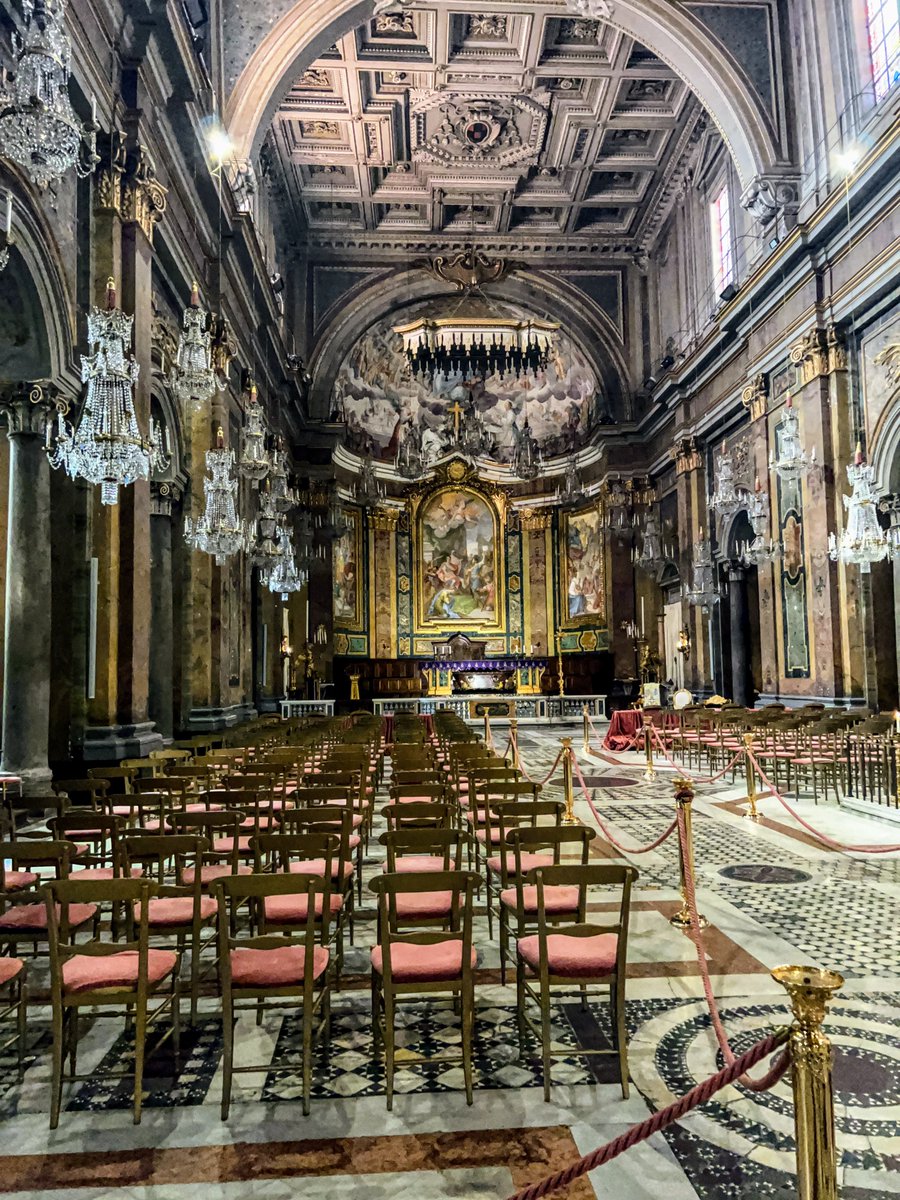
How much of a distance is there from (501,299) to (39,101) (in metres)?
23.1

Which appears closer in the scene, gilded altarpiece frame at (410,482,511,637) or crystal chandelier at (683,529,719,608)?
crystal chandelier at (683,529,719,608)

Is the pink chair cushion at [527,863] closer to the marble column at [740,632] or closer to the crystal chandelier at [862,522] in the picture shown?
the crystal chandelier at [862,522]

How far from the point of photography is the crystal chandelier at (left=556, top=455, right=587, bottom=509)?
27.9 meters

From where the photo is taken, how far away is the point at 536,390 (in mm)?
30906

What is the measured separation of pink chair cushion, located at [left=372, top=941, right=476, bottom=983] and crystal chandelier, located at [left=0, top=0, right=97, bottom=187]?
5.03m

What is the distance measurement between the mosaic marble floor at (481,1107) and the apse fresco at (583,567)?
76.1 ft

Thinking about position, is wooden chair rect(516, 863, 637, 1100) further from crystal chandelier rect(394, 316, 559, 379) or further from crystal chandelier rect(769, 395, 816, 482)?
crystal chandelier rect(394, 316, 559, 379)

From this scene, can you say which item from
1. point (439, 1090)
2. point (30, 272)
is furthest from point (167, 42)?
point (439, 1090)

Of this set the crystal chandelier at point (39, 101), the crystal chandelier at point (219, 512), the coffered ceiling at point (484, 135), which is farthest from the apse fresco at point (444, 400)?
the crystal chandelier at point (39, 101)

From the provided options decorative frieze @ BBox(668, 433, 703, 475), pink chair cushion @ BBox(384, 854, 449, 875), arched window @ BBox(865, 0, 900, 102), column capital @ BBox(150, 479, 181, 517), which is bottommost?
pink chair cushion @ BBox(384, 854, 449, 875)

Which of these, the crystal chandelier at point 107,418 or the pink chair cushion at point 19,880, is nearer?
the pink chair cushion at point 19,880

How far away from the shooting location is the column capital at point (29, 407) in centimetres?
826

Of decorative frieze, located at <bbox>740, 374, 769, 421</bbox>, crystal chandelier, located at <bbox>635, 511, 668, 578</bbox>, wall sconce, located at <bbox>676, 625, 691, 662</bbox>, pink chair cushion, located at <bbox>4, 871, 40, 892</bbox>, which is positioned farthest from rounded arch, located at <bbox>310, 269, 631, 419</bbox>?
pink chair cushion, located at <bbox>4, 871, 40, 892</bbox>

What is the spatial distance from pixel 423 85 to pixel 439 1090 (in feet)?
68.1
